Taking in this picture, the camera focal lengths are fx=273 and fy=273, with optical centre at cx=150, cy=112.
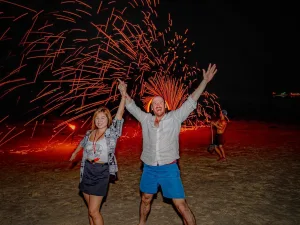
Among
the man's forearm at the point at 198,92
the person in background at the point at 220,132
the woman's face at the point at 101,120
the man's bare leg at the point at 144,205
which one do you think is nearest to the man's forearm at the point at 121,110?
the woman's face at the point at 101,120

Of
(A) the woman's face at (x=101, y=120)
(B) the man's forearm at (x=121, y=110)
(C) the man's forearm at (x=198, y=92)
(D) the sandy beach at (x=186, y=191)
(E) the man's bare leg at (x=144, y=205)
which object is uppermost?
(C) the man's forearm at (x=198, y=92)

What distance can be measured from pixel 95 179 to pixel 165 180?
0.96 metres

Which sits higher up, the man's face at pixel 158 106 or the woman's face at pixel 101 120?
the man's face at pixel 158 106

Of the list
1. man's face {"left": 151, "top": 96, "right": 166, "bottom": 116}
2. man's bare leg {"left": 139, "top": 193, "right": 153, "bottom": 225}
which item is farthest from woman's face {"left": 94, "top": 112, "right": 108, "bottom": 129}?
man's bare leg {"left": 139, "top": 193, "right": 153, "bottom": 225}

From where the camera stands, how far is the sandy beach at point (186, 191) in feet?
15.6

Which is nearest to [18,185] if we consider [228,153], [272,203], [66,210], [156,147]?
[66,210]

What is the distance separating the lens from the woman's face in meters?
3.95

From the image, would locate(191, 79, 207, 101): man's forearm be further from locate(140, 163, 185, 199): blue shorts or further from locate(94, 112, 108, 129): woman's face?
locate(94, 112, 108, 129): woman's face

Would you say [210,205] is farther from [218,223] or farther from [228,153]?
[228,153]

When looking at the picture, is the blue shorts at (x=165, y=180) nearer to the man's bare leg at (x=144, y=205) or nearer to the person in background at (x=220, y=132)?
the man's bare leg at (x=144, y=205)

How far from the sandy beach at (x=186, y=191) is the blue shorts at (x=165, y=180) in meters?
1.04

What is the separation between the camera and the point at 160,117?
158 inches

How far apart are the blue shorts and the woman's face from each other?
863 millimetres

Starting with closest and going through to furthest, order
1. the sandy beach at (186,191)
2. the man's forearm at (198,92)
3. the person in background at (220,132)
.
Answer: the man's forearm at (198,92) → the sandy beach at (186,191) → the person in background at (220,132)
